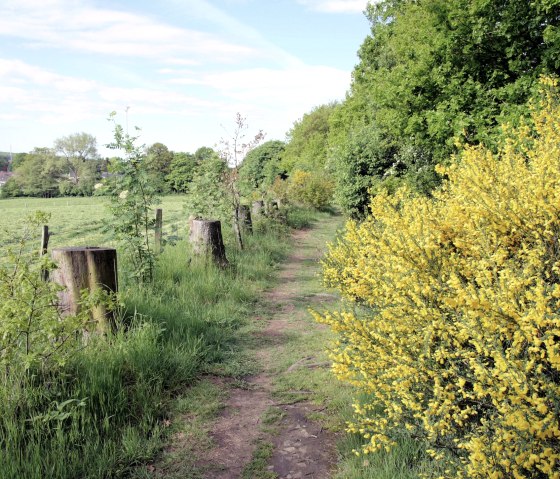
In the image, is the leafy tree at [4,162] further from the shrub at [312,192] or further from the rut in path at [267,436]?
the rut in path at [267,436]

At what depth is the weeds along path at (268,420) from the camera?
3172 mm

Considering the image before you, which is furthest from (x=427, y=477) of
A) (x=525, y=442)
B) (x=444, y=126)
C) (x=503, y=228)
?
(x=444, y=126)

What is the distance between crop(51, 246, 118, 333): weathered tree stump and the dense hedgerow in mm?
2537

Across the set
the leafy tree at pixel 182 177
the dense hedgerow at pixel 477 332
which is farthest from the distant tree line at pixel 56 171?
the dense hedgerow at pixel 477 332

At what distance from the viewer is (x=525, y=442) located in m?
2.14

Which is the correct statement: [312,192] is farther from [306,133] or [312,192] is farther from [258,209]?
[306,133]

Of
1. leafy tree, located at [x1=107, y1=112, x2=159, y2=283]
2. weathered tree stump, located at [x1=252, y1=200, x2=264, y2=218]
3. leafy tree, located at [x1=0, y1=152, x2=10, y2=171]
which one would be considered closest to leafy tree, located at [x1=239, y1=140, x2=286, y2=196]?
weathered tree stump, located at [x1=252, y1=200, x2=264, y2=218]

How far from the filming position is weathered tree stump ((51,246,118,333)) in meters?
4.46

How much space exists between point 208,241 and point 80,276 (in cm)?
360

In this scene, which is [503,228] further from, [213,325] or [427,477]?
[213,325]

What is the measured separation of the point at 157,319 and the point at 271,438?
80.3 inches

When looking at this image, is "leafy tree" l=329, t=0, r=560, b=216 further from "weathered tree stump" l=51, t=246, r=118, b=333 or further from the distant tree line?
the distant tree line

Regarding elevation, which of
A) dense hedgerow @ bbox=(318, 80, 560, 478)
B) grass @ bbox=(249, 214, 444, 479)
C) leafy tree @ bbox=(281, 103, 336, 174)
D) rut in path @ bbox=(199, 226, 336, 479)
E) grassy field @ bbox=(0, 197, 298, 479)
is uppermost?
leafy tree @ bbox=(281, 103, 336, 174)

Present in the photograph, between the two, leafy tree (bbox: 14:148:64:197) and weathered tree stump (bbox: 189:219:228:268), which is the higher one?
leafy tree (bbox: 14:148:64:197)
